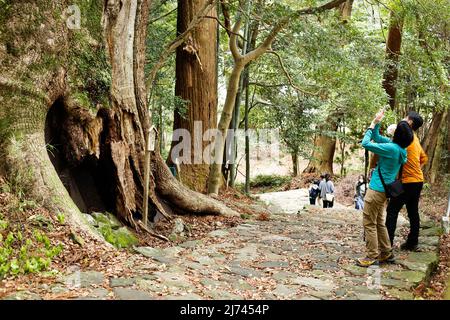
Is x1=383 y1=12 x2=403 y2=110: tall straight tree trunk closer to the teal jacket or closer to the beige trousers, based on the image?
the teal jacket

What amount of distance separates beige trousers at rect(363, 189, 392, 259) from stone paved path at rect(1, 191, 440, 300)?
0.25 meters

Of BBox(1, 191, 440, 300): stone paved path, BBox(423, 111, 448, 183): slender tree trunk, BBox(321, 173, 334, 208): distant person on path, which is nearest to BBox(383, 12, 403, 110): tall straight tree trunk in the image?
BBox(321, 173, 334, 208): distant person on path

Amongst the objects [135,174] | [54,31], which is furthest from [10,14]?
[135,174]

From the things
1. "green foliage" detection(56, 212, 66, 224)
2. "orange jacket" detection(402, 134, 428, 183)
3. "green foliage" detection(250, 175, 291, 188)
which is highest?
"orange jacket" detection(402, 134, 428, 183)

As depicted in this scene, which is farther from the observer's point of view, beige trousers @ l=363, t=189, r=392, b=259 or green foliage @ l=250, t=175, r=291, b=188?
green foliage @ l=250, t=175, r=291, b=188

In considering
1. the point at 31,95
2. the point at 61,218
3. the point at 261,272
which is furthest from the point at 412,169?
the point at 31,95

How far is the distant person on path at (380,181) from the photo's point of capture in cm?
564

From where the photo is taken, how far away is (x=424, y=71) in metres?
10.8

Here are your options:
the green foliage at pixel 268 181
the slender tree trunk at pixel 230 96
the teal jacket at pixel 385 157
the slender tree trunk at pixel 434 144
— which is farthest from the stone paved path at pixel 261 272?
the green foliage at pixel 268 181

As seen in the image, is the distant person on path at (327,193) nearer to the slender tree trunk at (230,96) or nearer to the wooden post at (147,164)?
the slender tree trunk at (230,96)

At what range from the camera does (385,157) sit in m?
5.73

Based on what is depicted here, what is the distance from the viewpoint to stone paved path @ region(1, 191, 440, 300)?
4445 mm
